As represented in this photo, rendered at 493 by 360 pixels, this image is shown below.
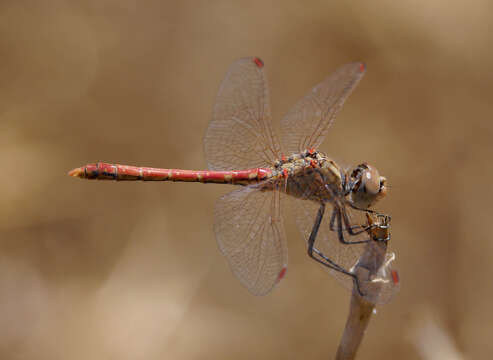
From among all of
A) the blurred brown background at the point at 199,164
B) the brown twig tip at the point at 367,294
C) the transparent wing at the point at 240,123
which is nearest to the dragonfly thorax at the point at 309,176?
the transparent wing at the point at 240,123

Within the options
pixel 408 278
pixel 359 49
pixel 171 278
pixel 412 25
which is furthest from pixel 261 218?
pixel 412 25

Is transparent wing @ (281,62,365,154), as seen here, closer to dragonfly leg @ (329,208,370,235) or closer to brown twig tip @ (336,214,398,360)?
dragonfly leg @ (329,208,370,235)

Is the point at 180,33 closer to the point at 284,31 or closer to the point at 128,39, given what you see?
the point at 128,39

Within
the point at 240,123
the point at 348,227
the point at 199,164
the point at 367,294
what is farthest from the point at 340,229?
the point at 199,164

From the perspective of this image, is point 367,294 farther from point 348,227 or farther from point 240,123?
point 240,123

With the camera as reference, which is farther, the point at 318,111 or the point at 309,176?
the point at 318,111

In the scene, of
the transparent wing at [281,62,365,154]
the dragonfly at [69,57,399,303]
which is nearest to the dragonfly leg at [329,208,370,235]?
the dragonfly at [69,57,399,303]

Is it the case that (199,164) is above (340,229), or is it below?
above
